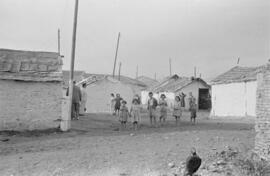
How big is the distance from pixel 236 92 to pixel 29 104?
12923 millimetres

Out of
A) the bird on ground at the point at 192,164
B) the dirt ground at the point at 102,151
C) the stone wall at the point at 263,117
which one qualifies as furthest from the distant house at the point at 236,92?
the bird on ground at the point at 192,164

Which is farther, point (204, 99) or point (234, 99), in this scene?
point (204, 99)

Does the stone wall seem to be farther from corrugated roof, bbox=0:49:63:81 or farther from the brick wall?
the brick wall

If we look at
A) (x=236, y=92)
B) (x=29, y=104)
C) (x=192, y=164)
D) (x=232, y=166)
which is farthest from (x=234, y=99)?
(x=192, y=164)

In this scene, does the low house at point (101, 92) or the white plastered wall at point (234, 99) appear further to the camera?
the low house at point (101, 92)

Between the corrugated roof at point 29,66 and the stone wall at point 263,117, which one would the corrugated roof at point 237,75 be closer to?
the corrugated roof at point 29,66

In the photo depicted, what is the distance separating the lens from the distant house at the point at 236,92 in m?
19.5

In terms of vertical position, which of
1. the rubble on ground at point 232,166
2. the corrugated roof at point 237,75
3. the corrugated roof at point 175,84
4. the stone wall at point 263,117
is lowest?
the rubble on ground at point 232,166

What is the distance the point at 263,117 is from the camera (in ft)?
24.5

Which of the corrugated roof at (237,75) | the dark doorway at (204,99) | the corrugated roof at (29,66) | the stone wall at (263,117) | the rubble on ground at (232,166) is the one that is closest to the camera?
the rubble on ground at (232,166)

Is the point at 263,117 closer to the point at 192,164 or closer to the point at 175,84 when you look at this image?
the point at 192,164

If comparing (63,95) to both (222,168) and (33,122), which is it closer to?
(33,122)

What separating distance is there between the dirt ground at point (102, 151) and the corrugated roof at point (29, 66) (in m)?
2.08

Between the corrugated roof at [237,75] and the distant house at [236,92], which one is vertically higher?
the corrugated roof at [237,75]
